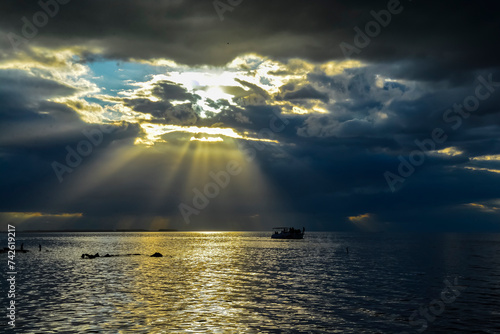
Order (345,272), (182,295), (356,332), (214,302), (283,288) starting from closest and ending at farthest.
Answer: (356,332) < (214,302) < (182,295) < (283,288) < (345,272)

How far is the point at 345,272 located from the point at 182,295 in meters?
33.9

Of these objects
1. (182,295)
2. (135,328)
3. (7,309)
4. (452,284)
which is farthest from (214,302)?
(452,284)

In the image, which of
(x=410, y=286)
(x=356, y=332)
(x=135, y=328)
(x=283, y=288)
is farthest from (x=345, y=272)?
(x=135, y=328)

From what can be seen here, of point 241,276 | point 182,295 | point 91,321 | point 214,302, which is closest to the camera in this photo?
point 91,321

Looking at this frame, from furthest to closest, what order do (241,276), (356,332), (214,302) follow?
(241,276) → (214,302) → (356,332)

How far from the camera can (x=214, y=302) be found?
129ft

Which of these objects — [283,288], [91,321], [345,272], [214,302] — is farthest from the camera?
[345,272]

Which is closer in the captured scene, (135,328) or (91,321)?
(135,328)

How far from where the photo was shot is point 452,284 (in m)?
53.0

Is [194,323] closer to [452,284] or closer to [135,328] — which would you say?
[135,328]

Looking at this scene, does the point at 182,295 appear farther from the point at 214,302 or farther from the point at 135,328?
the point at 135,328

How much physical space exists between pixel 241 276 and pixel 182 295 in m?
19.4

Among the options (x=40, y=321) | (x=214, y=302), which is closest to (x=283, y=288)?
(x=214, y=302)

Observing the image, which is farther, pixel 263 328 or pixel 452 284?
pixel 452 284
